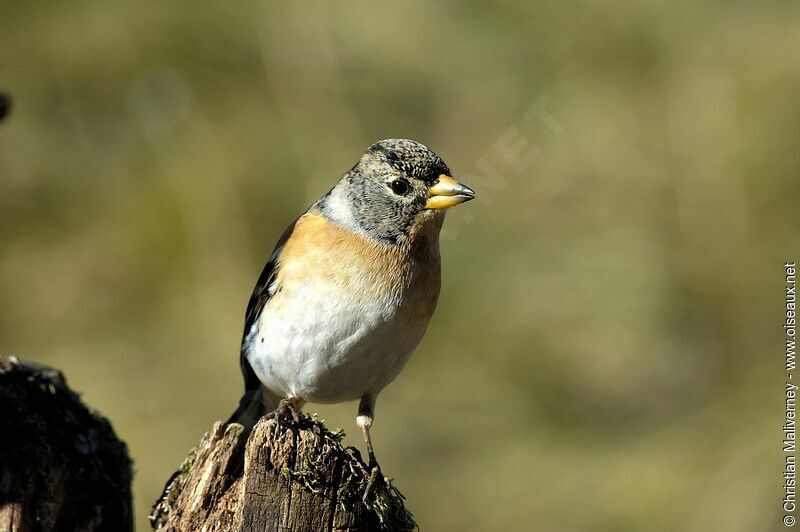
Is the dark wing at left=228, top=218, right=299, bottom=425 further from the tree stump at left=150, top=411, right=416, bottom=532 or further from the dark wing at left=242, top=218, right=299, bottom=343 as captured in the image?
the tree stump at left=150, top=411, right=416, bottom=532

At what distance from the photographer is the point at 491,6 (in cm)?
756

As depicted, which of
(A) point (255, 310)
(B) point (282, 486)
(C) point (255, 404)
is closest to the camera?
(B) point (282, 486)

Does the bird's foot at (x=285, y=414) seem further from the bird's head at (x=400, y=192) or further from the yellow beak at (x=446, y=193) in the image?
the yellow beak at (x=446, y=193)

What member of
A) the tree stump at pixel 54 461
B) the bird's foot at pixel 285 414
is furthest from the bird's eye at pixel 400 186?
the tree stump at pixel 54 461

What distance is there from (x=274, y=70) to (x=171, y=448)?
9.51ft

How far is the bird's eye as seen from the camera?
382 cm

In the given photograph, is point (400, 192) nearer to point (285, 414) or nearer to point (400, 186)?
point (400, 186)

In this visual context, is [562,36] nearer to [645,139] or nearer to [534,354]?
[645,139]

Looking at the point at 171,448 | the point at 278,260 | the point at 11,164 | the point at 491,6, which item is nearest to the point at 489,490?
the point at 171,448

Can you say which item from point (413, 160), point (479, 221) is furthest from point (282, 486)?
point (479, 221)

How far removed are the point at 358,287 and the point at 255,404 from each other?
89 cm

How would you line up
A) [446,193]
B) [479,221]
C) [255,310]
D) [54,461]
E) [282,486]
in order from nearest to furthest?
[282,486] → [54,461] → [446,193] → [255,310] → [479,221]

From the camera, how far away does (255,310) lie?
13.0ft

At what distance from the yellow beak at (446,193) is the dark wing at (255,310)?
651mm
